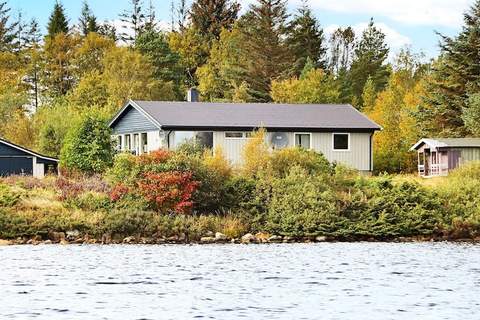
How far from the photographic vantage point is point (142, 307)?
21.7 m

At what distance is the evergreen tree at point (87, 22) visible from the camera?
9831 cm

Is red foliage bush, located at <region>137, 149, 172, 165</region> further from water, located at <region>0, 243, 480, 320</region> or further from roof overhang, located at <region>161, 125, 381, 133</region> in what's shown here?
roof overhang, located at <region>161, 125, 381, 133</region>

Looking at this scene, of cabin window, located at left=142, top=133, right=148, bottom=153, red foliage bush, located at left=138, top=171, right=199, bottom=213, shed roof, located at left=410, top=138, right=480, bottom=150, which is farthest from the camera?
shed roof, located at left=410, top=138, right=480, bottom=150

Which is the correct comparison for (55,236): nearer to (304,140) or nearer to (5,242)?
(5,242)

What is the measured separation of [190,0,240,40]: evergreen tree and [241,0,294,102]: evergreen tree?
33.6 ft

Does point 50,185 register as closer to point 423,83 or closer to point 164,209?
point 164,209

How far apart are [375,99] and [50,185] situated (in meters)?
42.5

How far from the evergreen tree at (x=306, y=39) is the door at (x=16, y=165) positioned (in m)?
39.2

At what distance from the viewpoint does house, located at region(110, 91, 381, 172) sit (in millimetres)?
54344

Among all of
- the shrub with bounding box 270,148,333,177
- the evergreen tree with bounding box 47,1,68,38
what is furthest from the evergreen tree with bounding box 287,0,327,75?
the shrub with bounding box 270,148,333,177

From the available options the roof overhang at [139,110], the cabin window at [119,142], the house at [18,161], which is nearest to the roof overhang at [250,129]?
the roof overhang at [139,110]

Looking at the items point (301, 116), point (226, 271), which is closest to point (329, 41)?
point (301, 116)

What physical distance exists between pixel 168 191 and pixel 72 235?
15.1 feet

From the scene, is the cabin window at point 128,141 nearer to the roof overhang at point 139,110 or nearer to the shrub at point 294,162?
the roof overhang at point 139,110
